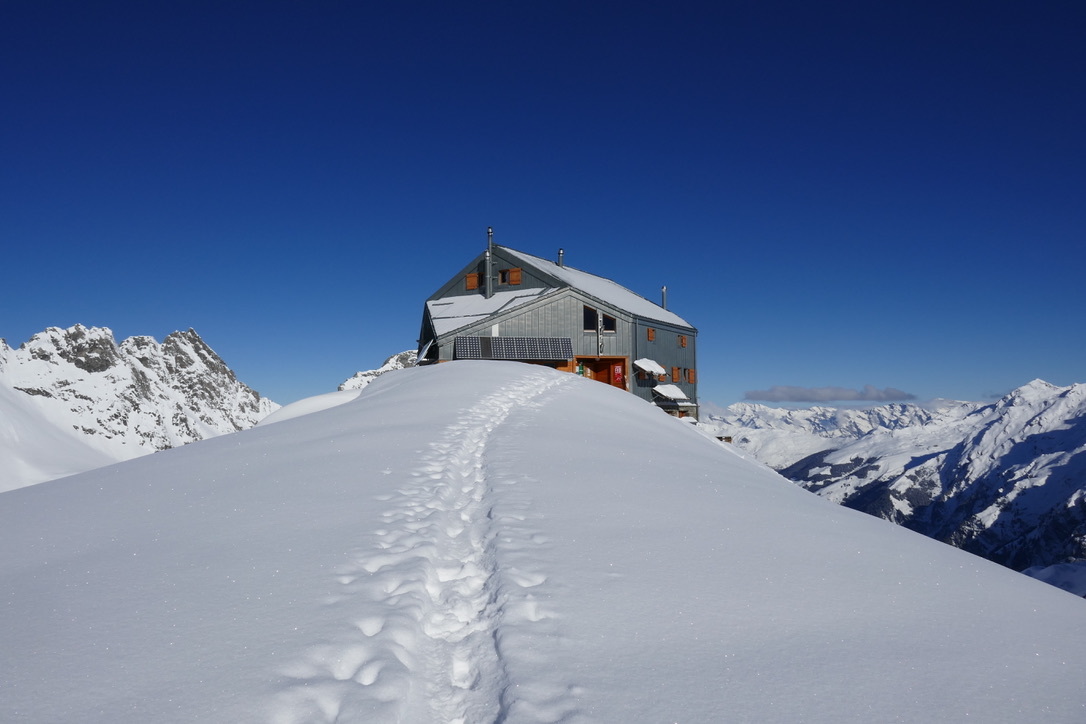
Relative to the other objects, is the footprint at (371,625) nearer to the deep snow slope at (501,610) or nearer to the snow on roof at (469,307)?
the deep snow slope at (501,610)

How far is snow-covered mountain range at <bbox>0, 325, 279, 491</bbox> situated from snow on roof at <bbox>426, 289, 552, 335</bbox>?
54929 millimetres

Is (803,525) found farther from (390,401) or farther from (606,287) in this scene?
(606,287)

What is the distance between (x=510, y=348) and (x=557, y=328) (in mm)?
3097

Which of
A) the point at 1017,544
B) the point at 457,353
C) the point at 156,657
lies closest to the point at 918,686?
the point at 156,657

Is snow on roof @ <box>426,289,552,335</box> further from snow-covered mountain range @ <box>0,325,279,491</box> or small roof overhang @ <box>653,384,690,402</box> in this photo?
snow-covered mountain range @ <box>0,325,279,491</box>

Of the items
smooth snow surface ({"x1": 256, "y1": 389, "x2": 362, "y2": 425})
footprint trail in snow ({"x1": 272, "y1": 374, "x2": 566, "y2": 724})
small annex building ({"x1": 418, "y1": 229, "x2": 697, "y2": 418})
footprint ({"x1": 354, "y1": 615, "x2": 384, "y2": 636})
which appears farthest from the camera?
small annex building ({"x1": 418, "y1": 229, "x2": 697, "y2": 418})

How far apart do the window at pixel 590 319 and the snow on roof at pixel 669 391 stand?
236 inches

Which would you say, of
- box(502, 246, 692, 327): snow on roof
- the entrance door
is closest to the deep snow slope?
the entrance door

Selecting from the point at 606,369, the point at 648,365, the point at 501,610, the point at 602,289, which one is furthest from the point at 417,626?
the point at 602,289

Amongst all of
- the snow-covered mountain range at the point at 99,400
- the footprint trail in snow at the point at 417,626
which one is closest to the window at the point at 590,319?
the footprint trail in snow at the point at 417,626

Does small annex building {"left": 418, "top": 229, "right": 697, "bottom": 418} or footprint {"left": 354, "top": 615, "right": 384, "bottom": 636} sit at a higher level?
small annex building {"left": 418, "top": 229, "right": 697, "bottom": 418}

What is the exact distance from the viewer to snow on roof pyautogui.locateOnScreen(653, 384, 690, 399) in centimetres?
3322

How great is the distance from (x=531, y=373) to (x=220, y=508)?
1592cm

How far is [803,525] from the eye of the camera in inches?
240
